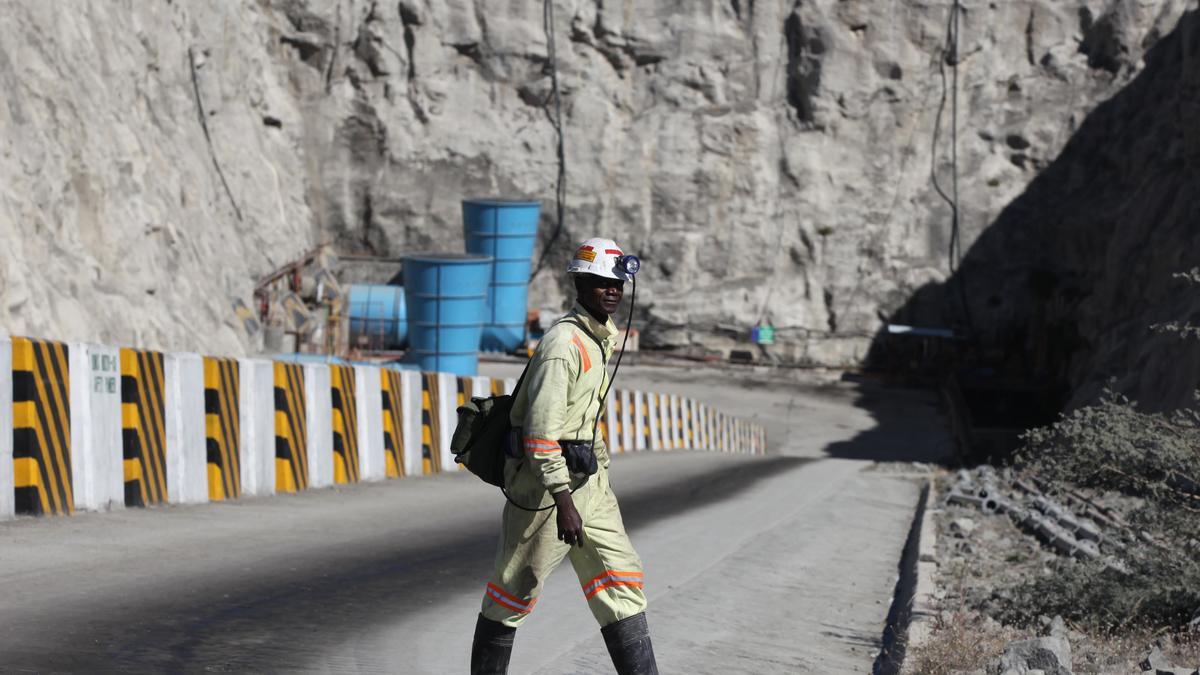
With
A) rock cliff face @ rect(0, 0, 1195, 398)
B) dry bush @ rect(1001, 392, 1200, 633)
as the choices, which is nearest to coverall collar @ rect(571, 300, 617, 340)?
dry bush @ rect(1001, 392, 1200, 633)

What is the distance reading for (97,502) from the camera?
11945 millimetres

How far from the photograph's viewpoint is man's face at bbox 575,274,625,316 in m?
6.04

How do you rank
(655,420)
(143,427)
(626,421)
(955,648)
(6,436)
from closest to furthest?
(955,648) → (6,436) → (143,427) → (626,421) → (655,420)

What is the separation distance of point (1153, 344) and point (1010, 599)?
776 inches

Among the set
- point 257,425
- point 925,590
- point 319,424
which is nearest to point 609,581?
point 925,590

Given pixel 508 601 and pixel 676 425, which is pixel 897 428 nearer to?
pixel 676 425

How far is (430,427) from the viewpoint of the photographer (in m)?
19.0

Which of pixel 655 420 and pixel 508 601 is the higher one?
pixel 508 601

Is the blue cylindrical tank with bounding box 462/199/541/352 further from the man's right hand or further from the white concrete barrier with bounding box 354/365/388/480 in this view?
the man's right hand

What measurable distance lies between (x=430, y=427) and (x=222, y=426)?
5531mm

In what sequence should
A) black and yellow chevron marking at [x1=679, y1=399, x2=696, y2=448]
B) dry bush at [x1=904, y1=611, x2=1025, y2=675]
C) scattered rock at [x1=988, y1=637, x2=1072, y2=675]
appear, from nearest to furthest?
scattered rock at [x1=988, y1=637, x2=1072, y2=675]
dry bush at [x1=904, y1=611, x2=1025, y2=675]
black and yellow chevron marking at [x1=679, y1=399, x2=696, y2=448]

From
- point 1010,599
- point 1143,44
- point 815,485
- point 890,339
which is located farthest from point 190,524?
point 1143,44

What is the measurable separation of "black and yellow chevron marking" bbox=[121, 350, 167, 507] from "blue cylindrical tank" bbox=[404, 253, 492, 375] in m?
27.8

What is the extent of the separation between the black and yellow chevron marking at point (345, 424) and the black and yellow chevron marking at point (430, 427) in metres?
2.04
